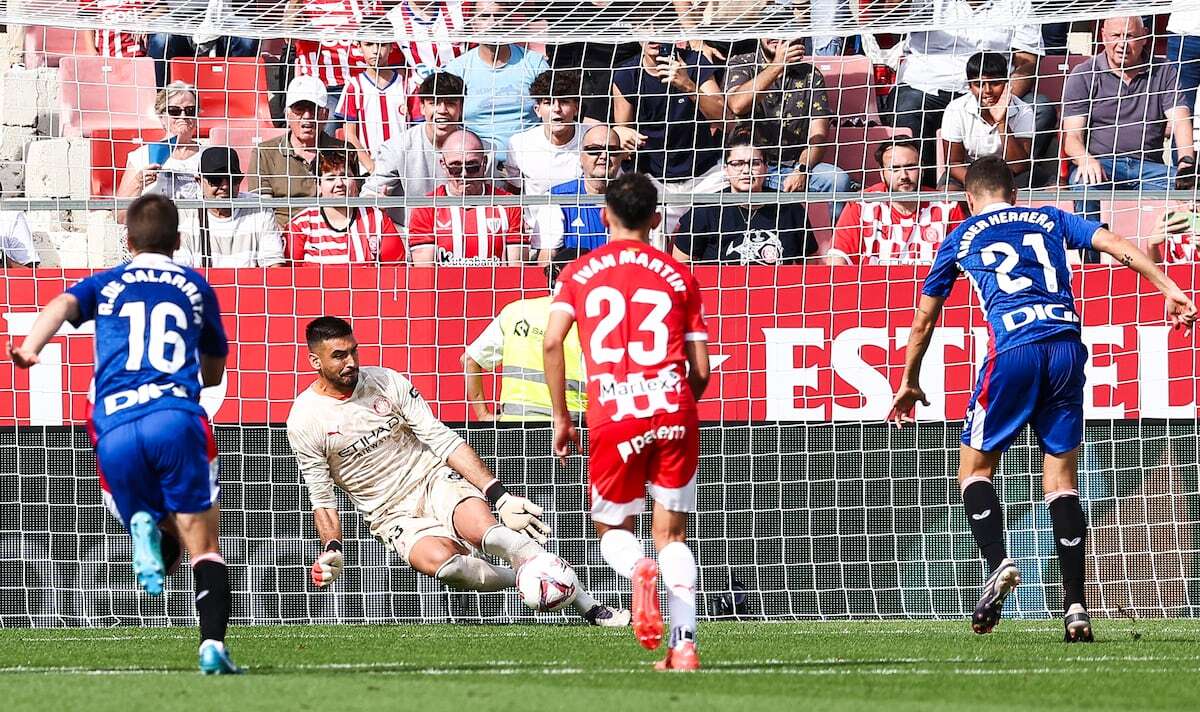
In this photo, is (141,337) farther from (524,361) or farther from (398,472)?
(524,361)

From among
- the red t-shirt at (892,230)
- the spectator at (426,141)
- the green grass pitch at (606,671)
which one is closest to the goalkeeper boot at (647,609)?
the green grass pitch at (606,671)

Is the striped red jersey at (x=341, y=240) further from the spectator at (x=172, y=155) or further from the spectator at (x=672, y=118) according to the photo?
the spectator at (x=672, y=118)

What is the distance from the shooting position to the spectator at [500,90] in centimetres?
1231

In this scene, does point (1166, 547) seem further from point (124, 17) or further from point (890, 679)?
point (124, 17)

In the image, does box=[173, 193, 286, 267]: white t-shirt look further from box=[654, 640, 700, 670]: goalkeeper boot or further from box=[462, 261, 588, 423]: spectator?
box=[654, 640, 700, 670]: goalkeeper boot

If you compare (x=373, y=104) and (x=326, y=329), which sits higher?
(x=373, y=104)

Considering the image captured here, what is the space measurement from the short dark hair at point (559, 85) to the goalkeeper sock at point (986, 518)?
17.6 feet

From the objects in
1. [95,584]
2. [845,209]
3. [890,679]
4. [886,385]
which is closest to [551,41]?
[845,209]

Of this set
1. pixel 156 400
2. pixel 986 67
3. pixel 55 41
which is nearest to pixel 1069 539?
pixel 156 400

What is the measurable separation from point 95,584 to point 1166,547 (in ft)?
21.1

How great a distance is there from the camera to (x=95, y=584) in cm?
1074

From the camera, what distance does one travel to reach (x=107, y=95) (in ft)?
39.6

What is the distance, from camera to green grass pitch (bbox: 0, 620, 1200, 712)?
5.09m

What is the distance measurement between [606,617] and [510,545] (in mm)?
649
